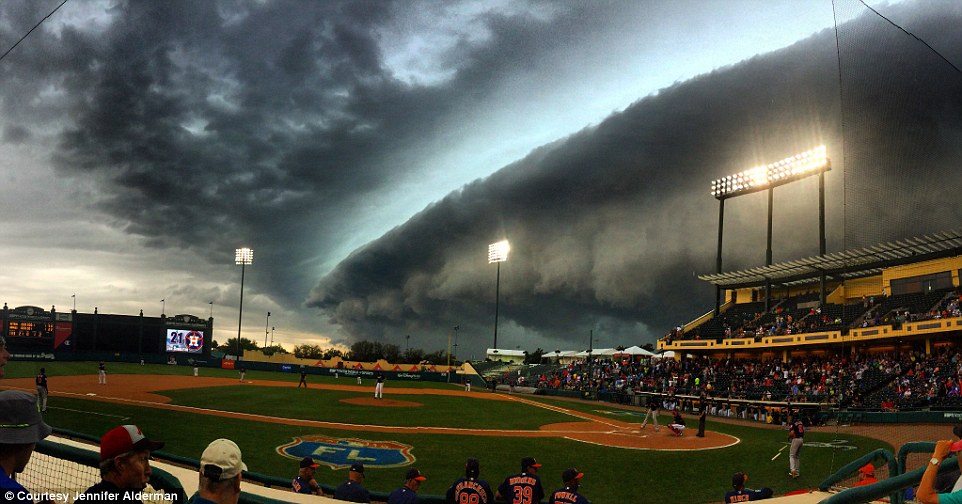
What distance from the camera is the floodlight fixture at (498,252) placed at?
80250 mm

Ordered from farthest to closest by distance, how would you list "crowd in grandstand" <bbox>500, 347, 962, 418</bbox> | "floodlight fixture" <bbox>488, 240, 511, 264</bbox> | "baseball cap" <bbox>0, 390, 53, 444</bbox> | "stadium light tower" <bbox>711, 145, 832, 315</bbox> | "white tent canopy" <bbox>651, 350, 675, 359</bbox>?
"floodlight fixture" <bbox>488, 240, 511, 264</bbox> → "white tent canopy" <bbox>651, 350, 675, 359</bbox> → "stadium light tower" <bbox>711, 145, 832, 315</bbox> → "crowd in grandstand" <bbox>500, 347, 962, 418</bbox> → "baseball cap" <bbox>0, 390, 53, 444</bbox>

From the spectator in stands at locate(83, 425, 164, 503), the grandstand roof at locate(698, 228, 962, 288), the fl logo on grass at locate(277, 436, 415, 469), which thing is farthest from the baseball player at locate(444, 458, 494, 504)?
the grandstand roof at locate(698, 228, 962, 288)

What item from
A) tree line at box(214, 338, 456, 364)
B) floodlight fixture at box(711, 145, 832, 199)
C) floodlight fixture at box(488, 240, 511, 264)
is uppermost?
floodlight fixture at box(711, 145, 832, 199)

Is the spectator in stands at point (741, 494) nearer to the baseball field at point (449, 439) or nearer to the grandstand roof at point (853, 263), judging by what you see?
the baseball field at point (449, 439)

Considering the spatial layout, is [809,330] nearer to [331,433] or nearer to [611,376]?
[611,376]

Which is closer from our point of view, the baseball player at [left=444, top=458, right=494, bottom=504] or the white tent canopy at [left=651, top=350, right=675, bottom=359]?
the baseball player at [left=444, top=458, right=494, bottom=504]

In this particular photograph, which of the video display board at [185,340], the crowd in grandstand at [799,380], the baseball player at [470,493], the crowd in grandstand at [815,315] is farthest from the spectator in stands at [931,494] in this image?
the video display board at [185,340]

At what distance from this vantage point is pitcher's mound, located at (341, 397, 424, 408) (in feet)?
115

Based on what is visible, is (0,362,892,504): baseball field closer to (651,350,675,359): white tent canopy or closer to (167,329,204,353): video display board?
(651,350,675,359): white tent canopy

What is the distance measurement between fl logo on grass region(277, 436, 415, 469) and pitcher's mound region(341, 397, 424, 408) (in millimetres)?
13431

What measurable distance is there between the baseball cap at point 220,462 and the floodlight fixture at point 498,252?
76.2 m

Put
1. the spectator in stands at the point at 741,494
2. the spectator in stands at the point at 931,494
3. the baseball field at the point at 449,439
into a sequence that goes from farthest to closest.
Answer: the baseball field at the point at 449,439 < the spectator in stands at the point at 741,494 < the spectator in stands at the point at 931,494

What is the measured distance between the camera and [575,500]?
8.34 m

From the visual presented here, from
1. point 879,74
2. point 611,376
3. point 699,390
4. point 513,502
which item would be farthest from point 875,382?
point 513,502
